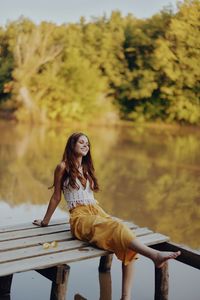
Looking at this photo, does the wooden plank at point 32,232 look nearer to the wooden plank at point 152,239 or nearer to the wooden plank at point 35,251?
the wooden plank at point 35,251

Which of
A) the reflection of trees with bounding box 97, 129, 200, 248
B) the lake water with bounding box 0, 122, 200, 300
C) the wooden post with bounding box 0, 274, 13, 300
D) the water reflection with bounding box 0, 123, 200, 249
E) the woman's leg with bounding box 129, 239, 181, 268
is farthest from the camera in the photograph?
the water reflection with bounding box 0, 123, 200, 249

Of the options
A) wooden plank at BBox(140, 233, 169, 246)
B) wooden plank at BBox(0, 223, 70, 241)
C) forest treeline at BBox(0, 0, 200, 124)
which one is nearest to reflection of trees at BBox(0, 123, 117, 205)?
wooden plank at BBox(0, 223, 70, 241)

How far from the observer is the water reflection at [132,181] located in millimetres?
6878

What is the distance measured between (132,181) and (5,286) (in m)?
6.32

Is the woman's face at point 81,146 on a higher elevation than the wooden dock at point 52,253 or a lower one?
higher

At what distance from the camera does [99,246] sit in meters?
3.45

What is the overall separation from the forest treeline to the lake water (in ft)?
38.4

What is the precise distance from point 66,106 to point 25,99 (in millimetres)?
2332

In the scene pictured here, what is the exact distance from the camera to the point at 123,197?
8.19m

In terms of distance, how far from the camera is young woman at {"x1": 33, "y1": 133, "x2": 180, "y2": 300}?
131 inches

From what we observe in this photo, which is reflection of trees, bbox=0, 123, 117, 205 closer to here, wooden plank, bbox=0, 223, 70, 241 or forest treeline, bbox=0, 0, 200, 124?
wooden plank, bbox=0, 223, 70, 241

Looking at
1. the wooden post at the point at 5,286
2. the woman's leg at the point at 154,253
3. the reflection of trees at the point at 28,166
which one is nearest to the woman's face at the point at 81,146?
the woman's leg at the point at 154,253

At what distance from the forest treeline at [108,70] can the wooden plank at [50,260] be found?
80.6 feet

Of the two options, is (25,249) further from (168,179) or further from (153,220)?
(168,179)
